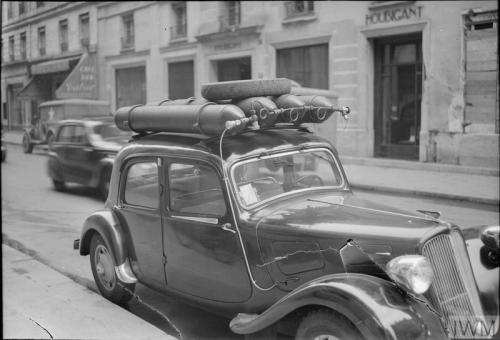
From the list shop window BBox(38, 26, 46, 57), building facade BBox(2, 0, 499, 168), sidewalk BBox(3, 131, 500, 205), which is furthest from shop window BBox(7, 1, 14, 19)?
sidewalk BBox(3, 131, 500, 205)

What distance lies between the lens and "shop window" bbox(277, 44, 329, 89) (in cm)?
956

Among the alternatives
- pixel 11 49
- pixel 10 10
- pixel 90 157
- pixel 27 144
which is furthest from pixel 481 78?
pixel 10 10

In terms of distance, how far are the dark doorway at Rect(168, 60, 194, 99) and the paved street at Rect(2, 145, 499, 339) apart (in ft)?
5.88

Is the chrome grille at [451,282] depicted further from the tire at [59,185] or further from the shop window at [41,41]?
the tire at [59,185]

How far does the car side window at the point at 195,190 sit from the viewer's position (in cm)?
349

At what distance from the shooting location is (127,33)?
5.86 metres

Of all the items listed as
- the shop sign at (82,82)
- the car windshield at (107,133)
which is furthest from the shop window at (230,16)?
the shop sign at (82,82)

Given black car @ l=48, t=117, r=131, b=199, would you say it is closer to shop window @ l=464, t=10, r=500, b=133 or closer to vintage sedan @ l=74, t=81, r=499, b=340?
vintage sedan @ l=74, t=81, r=499, b=340

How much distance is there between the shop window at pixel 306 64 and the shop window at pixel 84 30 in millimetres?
4983

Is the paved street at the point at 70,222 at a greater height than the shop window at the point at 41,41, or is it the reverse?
the shop window at the point at 41,41

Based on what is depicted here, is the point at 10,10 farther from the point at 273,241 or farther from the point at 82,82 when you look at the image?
the point at 273,241

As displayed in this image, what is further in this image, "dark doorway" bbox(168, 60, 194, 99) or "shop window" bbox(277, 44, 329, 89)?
"shop window" bbox(277, 44, 329, 89)

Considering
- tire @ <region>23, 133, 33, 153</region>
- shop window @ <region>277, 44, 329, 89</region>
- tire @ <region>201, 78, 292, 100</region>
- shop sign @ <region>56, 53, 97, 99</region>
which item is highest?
shop window @ <region>277, 44, 329, 89</region>

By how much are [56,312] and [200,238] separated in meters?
1.00
